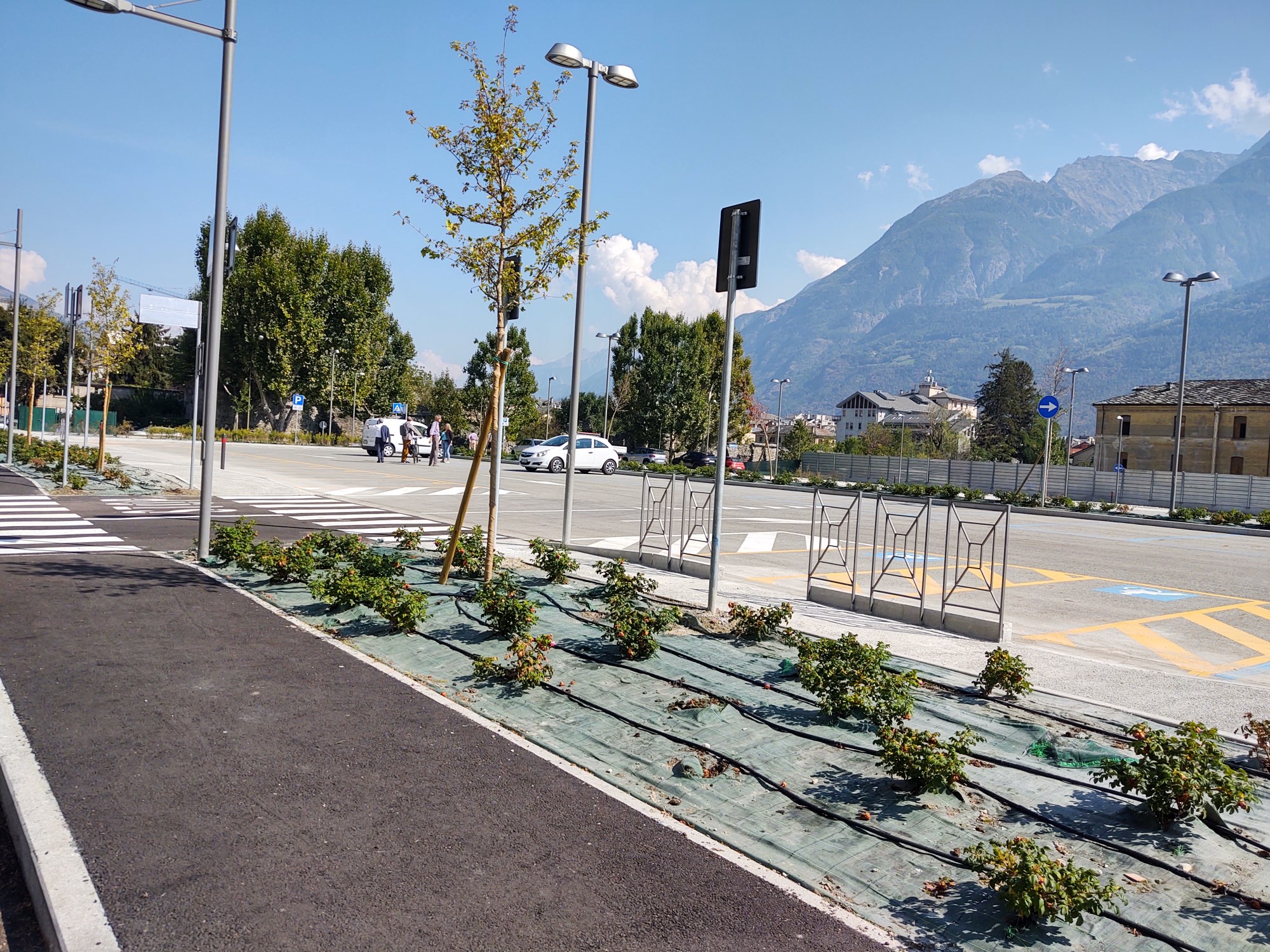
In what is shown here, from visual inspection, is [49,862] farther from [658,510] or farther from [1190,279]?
[1190,279]

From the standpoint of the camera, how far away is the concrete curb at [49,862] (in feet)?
10.1

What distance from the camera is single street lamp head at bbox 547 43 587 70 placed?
33.8 ft

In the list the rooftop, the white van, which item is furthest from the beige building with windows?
the white van

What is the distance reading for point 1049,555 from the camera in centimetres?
1598

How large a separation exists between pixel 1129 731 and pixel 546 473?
A: 32.5 m

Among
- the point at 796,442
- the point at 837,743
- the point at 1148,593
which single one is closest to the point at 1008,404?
the point at 796,442

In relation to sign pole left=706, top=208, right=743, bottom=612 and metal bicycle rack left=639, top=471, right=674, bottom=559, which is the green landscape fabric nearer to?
sign pole left=706, top=208, right=743, bottom=612

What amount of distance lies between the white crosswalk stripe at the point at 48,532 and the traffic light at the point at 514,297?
609cm

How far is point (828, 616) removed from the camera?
905 centimetres

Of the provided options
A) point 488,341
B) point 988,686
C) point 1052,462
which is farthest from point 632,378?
point 988,686

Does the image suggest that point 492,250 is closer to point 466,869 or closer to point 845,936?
point 466,869

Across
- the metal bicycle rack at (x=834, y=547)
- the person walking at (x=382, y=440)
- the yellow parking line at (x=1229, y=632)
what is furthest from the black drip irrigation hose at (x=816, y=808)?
the person walking at (x=382, y=440)

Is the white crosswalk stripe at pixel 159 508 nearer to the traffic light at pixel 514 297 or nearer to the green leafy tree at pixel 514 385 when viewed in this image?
the traffic light at pixel 514 297

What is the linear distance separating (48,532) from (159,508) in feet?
13.2
